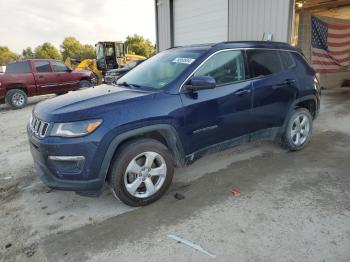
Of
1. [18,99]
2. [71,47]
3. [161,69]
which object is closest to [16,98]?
[18,99]

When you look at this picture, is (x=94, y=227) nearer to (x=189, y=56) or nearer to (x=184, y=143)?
(x=184, y=143)

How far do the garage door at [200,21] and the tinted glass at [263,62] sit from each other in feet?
16.3

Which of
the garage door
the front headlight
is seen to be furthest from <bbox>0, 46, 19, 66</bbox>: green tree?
the front headlight

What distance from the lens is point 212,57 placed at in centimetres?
378

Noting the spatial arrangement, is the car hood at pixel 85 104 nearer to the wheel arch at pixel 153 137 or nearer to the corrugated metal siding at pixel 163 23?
the wheel arch at pixel 153 137

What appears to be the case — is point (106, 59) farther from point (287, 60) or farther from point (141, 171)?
point (141, 171)

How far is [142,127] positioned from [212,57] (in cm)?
135

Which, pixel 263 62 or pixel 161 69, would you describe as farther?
pixel 263 62

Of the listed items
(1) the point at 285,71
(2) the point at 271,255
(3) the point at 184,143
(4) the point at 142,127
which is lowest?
(2) the point at 271,255

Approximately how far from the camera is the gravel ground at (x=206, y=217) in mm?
2639

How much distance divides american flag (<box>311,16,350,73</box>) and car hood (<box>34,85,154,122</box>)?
420 inches

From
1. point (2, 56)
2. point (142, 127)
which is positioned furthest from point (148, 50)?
point (142, 127)

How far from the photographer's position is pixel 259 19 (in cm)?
806

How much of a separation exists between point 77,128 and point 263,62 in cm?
281
